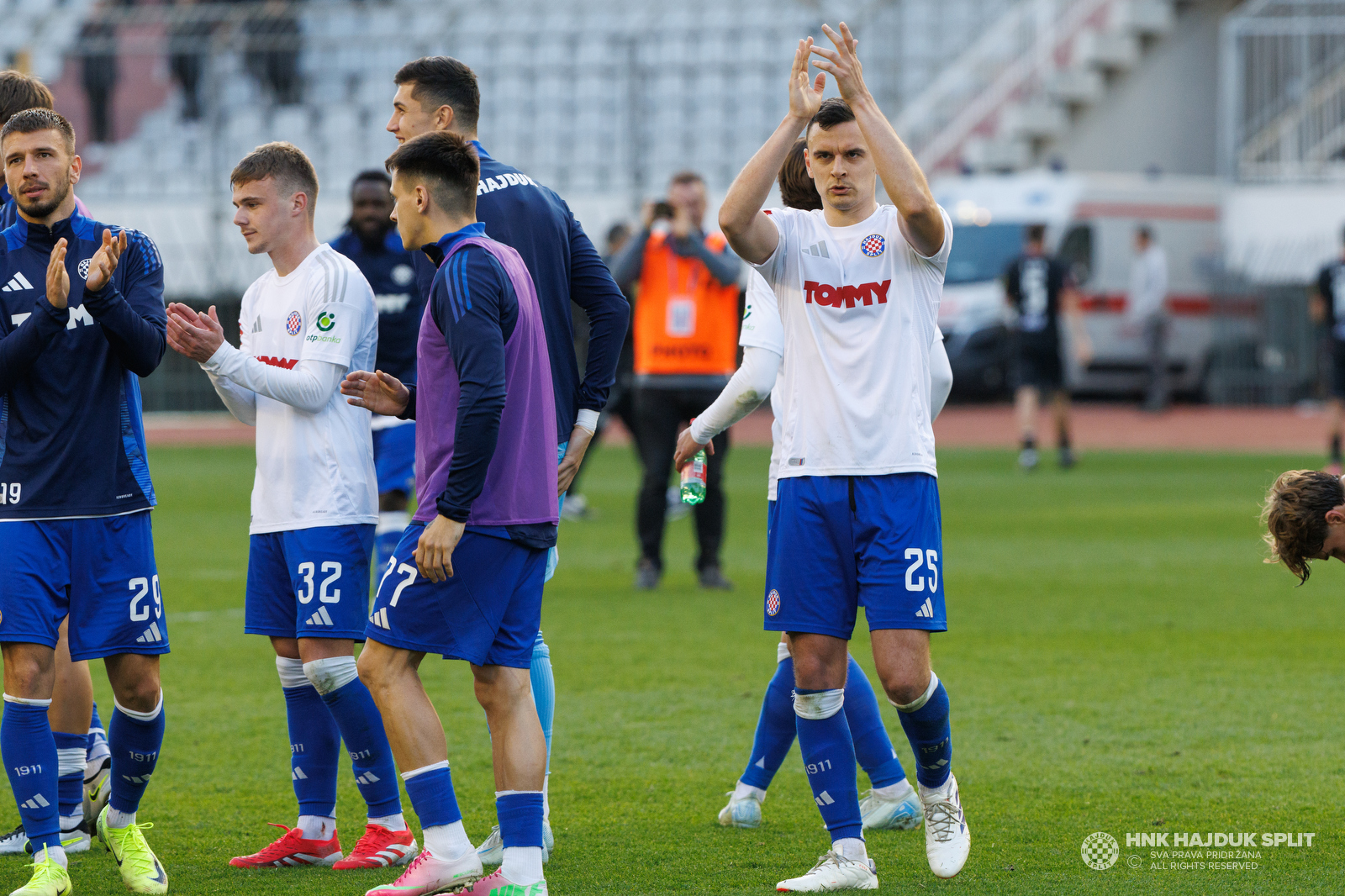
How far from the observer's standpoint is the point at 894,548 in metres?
4.57

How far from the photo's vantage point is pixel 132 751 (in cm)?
477

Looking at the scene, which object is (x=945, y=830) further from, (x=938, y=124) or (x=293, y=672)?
(x=938, y=124)

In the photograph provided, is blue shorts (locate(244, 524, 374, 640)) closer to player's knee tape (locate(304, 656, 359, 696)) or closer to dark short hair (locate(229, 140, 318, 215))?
player's knee tape (locate(304, 656, 359, 696))

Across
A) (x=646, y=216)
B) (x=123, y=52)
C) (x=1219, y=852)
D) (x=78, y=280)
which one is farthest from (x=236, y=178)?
(x=123, y=52)

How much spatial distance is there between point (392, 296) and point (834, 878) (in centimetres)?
395

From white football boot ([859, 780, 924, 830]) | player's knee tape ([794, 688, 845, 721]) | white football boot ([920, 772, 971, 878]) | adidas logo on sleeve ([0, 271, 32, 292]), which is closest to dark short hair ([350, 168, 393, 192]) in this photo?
adidas logo on sleeve ([0, 271, 32, 292])

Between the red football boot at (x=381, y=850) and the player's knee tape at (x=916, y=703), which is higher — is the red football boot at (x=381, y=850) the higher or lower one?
the lower one

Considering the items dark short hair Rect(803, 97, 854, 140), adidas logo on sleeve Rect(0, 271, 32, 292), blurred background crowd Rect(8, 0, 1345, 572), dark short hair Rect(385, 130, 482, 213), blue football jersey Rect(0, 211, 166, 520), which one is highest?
blurred background crowd Rect(8, 0, 1345, 572)

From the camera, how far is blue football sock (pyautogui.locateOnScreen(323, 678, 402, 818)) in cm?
477

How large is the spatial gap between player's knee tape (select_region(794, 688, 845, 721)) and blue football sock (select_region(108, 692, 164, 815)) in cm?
173

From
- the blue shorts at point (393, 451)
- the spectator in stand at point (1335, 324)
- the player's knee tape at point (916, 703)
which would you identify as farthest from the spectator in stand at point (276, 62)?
the player's knee tape at point (916, 703)

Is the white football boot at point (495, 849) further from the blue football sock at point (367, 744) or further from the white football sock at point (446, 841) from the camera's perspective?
the white football sock at point (446, 841)

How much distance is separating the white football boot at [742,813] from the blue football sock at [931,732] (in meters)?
0.68

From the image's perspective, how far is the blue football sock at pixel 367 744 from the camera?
15.6ft
